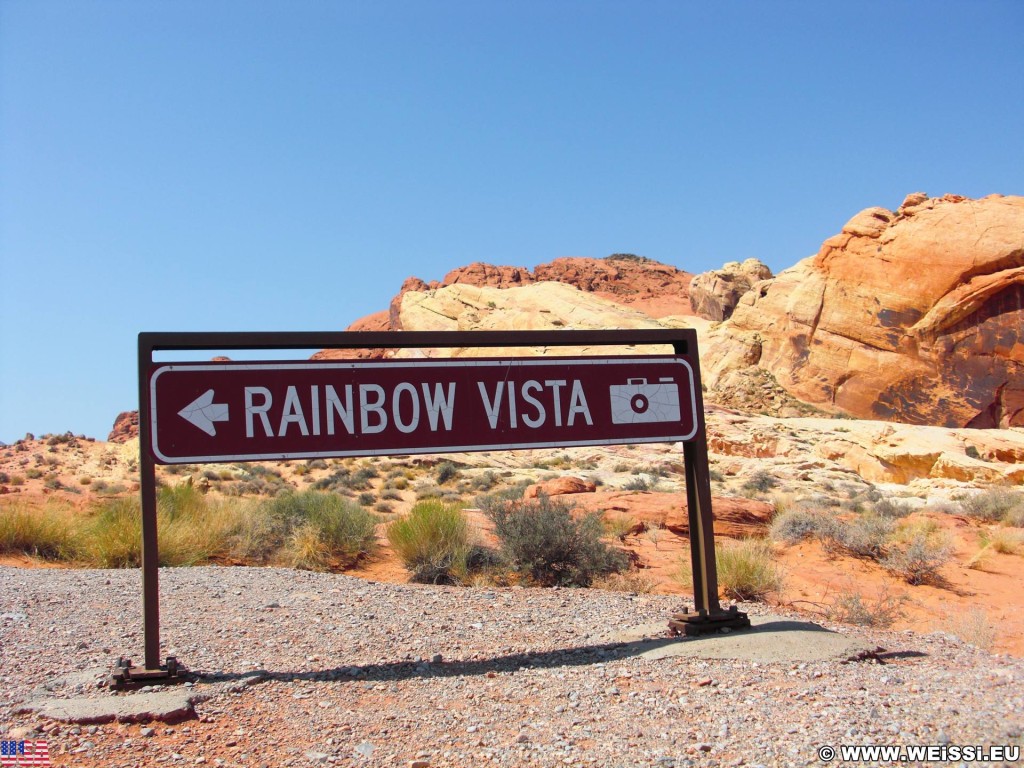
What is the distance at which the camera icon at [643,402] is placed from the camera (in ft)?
21.5

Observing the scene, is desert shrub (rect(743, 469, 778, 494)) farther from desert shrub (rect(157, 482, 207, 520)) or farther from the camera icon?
the camera icon

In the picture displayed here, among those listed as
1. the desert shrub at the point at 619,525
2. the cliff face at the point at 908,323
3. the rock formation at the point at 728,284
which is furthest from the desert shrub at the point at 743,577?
the rock formation at the point at 728,284

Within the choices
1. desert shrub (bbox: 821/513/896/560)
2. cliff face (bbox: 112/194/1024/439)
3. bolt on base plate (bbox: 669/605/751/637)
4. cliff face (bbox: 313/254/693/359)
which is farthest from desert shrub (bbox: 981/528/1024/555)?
cliff face (bbox: 313/254/693/359)

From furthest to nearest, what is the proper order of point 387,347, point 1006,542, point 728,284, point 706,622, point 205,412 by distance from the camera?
1. point 728,284
2. point 1006,542
3. point 706,622
4. point 387,347
5. point 205,412

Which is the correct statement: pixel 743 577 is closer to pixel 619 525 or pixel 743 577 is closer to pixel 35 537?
pixel 619 525

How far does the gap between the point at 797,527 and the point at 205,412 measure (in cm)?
1197

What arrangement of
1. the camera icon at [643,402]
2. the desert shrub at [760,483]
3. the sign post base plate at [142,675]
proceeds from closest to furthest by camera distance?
the sign post base plate at [142,675] → the camera icon at [643,402] → the desert shrub at [760,483]

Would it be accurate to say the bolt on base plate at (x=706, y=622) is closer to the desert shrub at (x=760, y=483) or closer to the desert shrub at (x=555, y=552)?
the desert shrub at (x=555, y=552)

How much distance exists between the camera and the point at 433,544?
1080cm

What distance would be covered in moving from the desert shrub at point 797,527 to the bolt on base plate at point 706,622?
332 inches

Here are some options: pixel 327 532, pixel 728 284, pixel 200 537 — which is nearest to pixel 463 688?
pixel 327 532

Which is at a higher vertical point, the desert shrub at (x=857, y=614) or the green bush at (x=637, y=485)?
the green bush at (x=637, y=485)

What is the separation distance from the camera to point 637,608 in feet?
25.3

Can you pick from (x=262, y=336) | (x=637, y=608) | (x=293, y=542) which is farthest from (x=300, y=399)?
(x=293, y=542)
